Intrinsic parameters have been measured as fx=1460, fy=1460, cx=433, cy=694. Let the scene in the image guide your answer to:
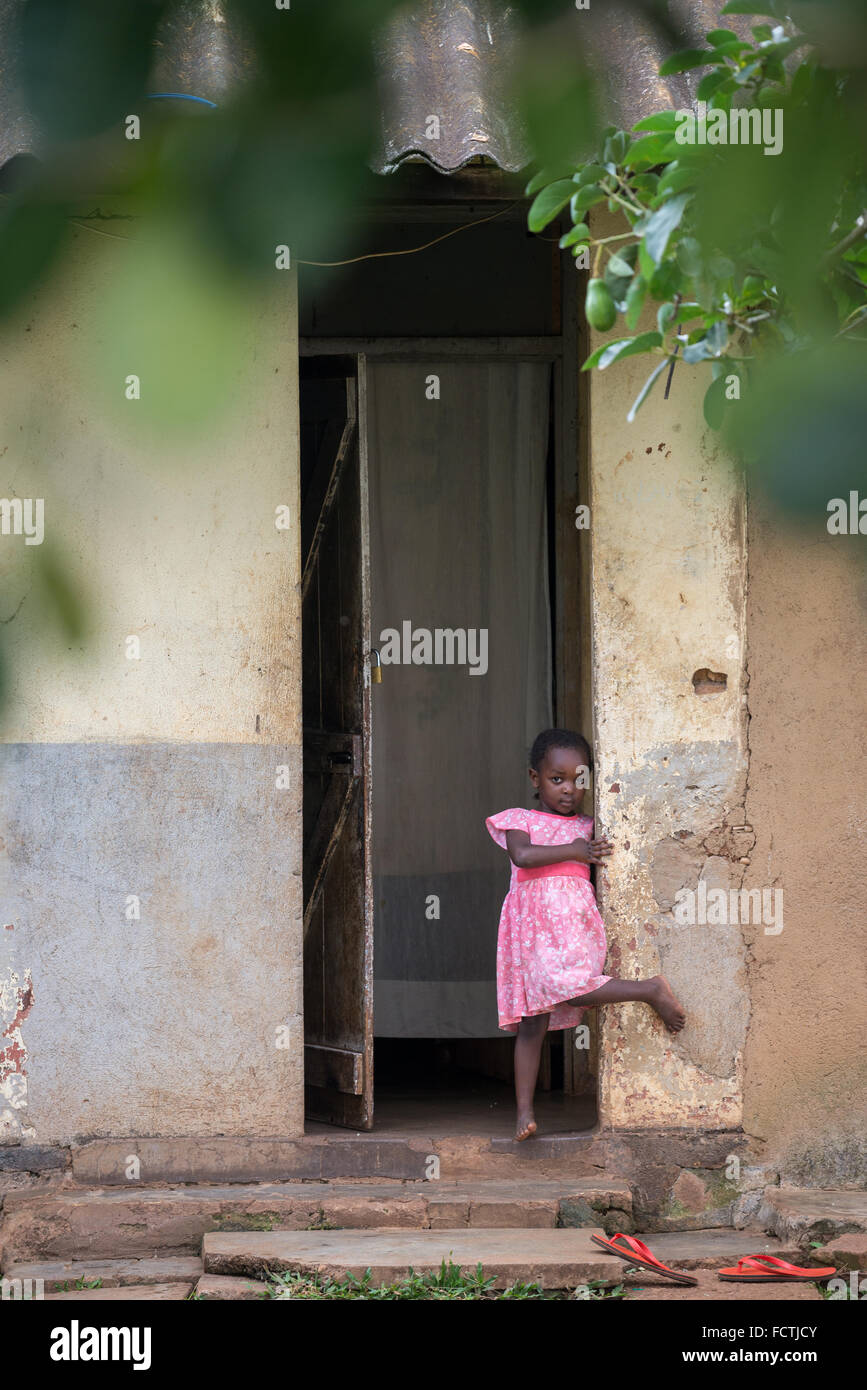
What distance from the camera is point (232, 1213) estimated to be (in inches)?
176

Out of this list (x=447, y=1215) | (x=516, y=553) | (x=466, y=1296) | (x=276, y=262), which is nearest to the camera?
(x=276, y=262)

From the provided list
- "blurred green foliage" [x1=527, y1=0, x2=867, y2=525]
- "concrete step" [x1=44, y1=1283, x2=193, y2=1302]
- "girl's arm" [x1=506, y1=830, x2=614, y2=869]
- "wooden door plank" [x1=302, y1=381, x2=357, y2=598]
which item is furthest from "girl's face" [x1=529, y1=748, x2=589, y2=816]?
"blurred green foliage" [x1=527, y1=0, x2=867, y2=525]

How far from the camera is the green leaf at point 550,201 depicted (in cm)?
97

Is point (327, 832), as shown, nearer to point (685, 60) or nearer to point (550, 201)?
point (550, 201)

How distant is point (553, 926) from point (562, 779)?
0.47m

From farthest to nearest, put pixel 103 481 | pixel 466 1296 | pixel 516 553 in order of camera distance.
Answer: pixel 516 553, pixel 466 1296, pixel 103 481

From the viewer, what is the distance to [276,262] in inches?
32.5

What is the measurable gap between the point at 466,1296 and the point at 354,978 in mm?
1242

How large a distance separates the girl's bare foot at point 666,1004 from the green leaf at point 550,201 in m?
3.77

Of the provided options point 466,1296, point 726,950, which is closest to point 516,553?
point 726,950

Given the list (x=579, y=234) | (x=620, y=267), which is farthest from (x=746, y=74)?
(x=579, y=234)

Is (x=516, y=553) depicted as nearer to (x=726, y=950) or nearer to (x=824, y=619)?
(x=824, y=619)

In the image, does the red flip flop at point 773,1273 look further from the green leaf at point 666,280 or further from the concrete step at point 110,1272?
the green leaf at point 666,280

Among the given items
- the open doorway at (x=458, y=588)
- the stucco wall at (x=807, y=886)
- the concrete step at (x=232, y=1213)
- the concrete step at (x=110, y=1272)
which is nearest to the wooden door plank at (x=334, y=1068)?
the concrete step at (x=232, y=1213)
